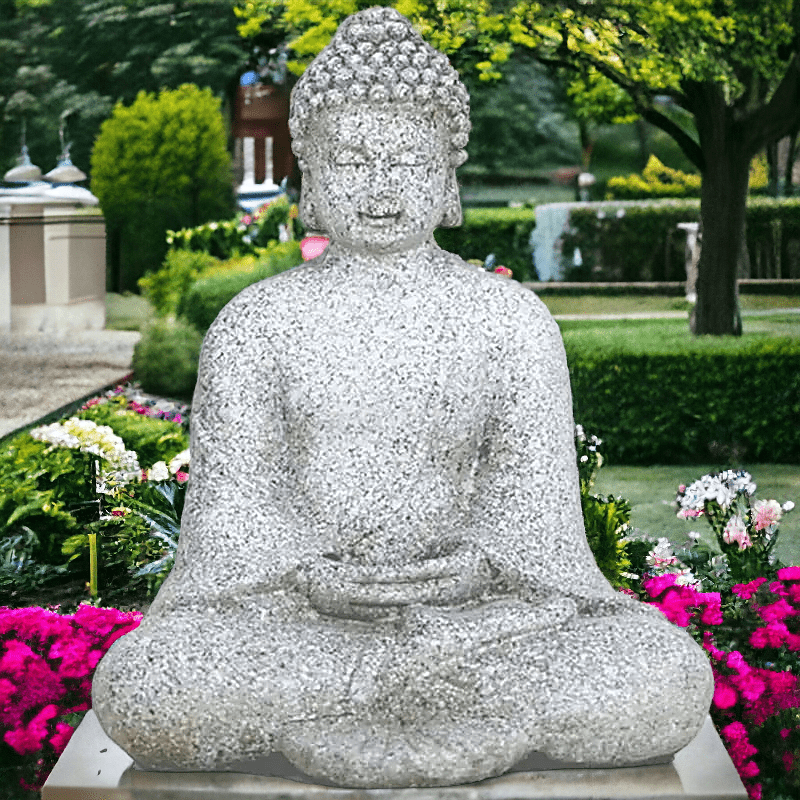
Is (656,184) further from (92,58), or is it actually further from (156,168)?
(92,58)

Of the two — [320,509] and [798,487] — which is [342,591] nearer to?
[320,509]

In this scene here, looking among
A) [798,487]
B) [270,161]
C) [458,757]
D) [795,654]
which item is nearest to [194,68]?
[270,161]

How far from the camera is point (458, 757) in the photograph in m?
2.93

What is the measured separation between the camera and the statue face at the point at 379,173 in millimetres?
3264

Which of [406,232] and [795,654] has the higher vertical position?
[406,232]

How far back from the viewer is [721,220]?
9578 mm

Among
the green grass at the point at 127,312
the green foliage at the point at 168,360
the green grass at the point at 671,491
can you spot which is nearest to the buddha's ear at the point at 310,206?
the green grass at the point at 671,491

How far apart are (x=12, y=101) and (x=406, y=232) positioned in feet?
33.7

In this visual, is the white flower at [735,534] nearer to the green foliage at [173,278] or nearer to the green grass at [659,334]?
the green grass at [659,334]

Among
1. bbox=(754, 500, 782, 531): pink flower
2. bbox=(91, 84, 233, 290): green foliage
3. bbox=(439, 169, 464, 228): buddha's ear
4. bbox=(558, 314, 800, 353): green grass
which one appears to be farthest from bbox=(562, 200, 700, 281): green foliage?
bbox=(439, 169, 464, 228): buddha's ear

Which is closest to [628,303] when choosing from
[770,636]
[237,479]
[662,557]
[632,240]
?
[632,240]

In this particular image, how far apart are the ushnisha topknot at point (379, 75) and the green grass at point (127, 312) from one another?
9.30 meters

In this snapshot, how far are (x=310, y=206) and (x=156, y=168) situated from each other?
979 cm

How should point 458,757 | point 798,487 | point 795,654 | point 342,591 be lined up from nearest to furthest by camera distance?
point 458,757 → point 342,591 → point 795,654 → point 798,487
